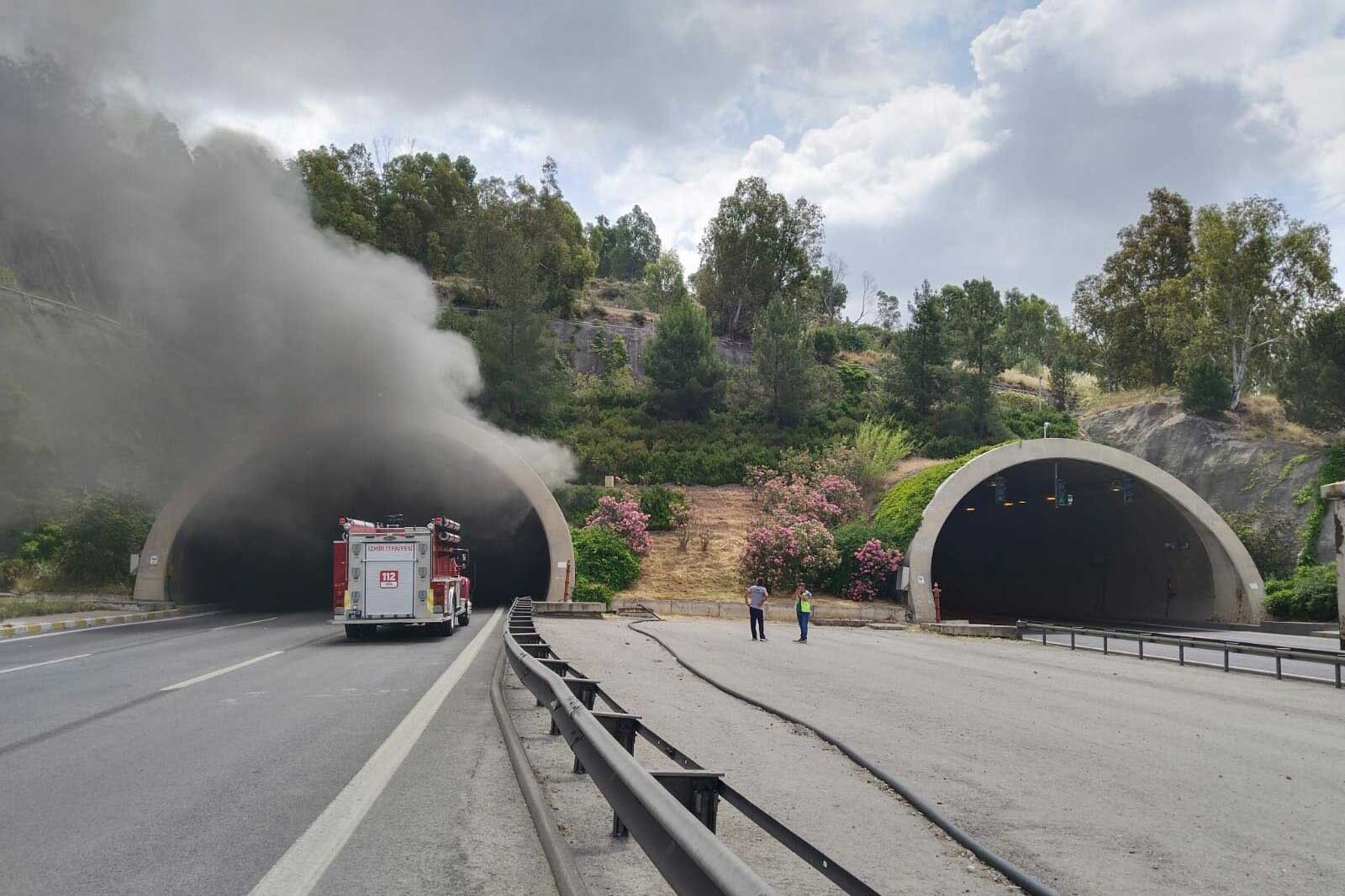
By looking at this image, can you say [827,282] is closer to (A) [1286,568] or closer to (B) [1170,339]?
(B) [1170,339]

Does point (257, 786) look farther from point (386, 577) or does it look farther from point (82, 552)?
point (82, 552)

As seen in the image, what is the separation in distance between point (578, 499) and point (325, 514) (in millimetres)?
9903

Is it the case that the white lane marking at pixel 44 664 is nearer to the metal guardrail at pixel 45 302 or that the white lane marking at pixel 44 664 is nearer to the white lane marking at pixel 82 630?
the white lane marking at pixel 82 630

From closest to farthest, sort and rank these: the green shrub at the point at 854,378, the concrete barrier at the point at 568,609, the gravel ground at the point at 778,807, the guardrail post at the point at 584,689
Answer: the gravel ground at the point at 778,807
the guardrail post at the point at 584,689
the concrete barrier at the point at 568,609
the green shrub at the point at 854,378

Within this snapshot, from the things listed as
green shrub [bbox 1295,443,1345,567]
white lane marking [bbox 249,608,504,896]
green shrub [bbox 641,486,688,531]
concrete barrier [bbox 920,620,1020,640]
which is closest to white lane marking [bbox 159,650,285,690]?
white lane marking [bbox 249,608,504,896]

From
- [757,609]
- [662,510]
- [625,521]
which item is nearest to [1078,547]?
[662,510]

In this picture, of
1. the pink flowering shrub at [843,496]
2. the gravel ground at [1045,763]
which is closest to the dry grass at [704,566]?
the pink flowering shrub at [843,496]

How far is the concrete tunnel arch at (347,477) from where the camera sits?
27.8 metres

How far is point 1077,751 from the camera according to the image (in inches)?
346

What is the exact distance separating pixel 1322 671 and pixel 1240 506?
26.8 metres

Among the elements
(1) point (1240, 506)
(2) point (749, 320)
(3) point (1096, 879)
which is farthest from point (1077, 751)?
(2) point (749, 320)

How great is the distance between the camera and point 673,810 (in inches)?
130

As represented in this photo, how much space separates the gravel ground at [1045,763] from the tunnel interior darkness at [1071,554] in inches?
663

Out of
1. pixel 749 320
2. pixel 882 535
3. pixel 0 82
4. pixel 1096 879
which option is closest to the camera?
pixel 1096 879
